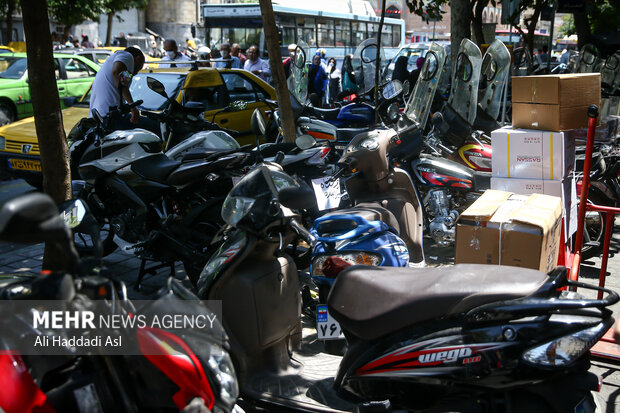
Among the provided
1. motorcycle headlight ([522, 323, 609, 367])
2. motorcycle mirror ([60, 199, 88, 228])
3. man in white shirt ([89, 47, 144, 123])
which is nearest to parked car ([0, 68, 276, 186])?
man in white shirt ([89, 47, 144, 123])

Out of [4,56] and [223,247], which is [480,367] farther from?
[4,56]

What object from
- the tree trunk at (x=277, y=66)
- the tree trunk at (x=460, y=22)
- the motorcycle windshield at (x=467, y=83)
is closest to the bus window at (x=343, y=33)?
the tree trunk at (x=460, y=22)

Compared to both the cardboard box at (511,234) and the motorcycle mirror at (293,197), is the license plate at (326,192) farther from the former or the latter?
the motorcycle mirror at (293,197)

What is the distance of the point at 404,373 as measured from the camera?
2.41 m

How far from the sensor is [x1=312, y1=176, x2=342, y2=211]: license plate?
186 inches

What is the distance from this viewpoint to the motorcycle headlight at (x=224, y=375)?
193cm

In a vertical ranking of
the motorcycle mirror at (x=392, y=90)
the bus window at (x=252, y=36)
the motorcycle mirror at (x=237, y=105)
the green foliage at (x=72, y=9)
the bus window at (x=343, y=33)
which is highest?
the green foliage at (x=72, y=9)

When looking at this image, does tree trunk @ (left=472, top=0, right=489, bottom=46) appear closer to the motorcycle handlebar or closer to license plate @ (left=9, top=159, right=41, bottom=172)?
license plate @ (left=9, top=159, right=41, bottom=172)

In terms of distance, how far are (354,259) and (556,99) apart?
2.14 metres

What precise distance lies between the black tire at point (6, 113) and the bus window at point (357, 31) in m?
13.6

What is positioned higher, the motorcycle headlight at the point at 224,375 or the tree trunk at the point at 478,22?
the tree trunk at the point at 478,22

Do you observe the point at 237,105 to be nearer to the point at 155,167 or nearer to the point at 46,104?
the point at 155,167

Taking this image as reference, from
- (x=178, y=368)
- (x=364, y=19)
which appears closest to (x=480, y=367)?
(x=178, y=368)

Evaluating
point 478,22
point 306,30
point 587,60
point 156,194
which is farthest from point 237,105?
point 306,30
